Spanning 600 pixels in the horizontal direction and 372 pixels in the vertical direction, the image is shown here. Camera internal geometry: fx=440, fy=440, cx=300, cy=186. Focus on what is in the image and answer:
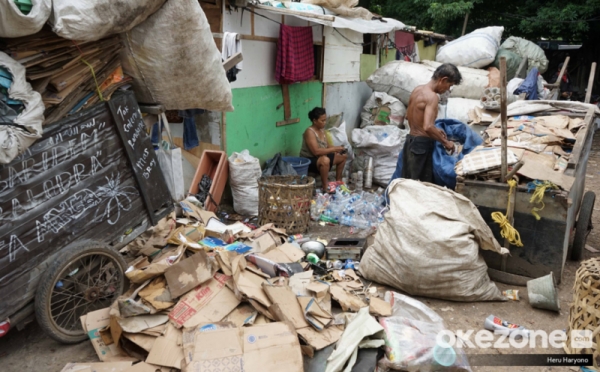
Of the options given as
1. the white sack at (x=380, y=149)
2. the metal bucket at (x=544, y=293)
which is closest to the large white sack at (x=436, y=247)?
the metal bucket at (x=544, y=293)

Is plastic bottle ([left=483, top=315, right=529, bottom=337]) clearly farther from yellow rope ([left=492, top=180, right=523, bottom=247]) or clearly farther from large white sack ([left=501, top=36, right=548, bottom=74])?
large white sack ([left=501, top=36, right=548, bottom=74])

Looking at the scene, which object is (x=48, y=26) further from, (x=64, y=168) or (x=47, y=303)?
(x=47, y=303)

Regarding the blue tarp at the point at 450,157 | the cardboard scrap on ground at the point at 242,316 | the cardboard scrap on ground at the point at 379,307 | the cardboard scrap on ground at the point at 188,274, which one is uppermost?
the blue tarp at the point at 450,157

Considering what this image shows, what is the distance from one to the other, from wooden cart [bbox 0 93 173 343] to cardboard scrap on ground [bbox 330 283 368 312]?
1.55 meters

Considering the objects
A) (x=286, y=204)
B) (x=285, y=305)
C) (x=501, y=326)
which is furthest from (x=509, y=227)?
(x=286, y=204)

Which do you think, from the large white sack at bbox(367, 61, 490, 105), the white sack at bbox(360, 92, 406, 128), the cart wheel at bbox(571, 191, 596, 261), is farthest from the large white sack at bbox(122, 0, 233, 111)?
the large white sack at bbox(367, 61, 490, 105)

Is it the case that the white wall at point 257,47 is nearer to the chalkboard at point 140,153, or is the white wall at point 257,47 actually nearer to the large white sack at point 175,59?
the large white sack at point 175,59

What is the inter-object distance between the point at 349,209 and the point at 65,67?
3.91 m

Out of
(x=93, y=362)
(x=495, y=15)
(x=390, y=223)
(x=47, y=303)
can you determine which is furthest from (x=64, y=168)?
(x=495, y=15)

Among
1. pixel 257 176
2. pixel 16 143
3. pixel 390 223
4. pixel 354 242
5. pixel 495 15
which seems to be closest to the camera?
pixel 16 143

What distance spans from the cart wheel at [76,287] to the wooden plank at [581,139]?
397 centimetres

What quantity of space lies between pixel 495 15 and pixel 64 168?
1587cm

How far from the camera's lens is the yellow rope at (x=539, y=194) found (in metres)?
3.57

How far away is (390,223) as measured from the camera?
12.3ft
